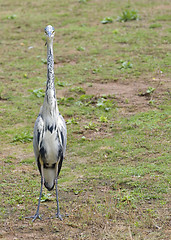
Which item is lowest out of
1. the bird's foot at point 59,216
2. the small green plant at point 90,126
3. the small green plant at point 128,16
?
the small green plant at point 90,126

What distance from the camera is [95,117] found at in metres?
9.39

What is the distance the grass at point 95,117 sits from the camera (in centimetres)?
593

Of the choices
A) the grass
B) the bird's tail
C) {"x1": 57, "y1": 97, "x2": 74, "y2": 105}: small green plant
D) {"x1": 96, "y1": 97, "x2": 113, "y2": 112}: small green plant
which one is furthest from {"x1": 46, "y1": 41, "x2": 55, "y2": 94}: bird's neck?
{"x1": 57, "y1": 97, "x2": 74, "y2": 105}: small green plant

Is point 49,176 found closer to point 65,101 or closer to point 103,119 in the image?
point 103,119

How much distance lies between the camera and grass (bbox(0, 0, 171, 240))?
593cm

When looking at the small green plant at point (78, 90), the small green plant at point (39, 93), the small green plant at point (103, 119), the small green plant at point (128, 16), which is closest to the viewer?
the small green plant at point (103, 119)

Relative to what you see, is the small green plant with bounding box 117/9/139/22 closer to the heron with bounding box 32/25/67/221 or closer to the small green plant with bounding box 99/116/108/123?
the small green plant with bounding box 99/116/108/123

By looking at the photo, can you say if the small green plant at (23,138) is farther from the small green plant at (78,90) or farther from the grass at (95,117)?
the small green plant at (78,90)

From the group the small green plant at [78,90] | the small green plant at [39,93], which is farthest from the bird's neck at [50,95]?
the small green plant at [78,90]

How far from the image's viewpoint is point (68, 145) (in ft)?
27.3

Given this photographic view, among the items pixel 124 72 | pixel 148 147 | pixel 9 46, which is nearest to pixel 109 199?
pixel 148 147

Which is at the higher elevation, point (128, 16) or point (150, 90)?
point (128, 16)

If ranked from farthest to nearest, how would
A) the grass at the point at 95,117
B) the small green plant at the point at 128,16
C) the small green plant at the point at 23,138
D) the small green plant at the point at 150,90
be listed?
1. the small green plant at the point at 128,16
2. the small green plant at the point at 150,90
3. the small green plant at the point at 23,138
4. the grass at the point at 95,117

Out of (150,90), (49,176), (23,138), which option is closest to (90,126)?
(23,138)
